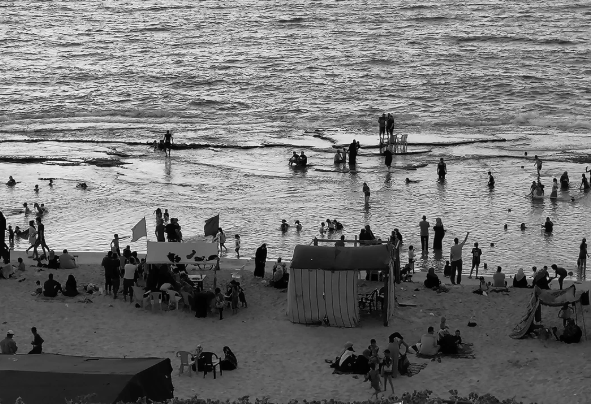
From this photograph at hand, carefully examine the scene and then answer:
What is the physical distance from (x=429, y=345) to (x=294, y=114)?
3283 centimetres

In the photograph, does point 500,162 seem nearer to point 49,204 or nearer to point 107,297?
point 49,204

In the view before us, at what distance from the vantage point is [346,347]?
17391mm

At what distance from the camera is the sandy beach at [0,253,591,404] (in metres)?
16.5

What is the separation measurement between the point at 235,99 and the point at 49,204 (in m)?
24.9

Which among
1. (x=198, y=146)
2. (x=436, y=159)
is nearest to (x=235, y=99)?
(x=198, y=146)

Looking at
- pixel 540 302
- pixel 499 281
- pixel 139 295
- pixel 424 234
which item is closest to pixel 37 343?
pixel 139 295

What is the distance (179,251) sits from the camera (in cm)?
2153

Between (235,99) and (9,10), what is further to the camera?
(9,10)

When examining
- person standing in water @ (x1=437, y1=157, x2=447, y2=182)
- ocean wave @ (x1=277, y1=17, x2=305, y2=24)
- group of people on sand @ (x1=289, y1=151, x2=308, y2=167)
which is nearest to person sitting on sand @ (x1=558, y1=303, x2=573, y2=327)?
person standing in water @ (x1=437, y1=157, x2=447, y2=182)

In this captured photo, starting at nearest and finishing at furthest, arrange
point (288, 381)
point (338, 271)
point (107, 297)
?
point (288, 381)
point (338, 271)
point (107, 297)

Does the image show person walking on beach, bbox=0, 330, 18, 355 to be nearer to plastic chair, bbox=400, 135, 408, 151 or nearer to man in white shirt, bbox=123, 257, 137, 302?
man in white shirt, bbox=123, 257, 137, 302

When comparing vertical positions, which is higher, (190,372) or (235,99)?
(235,99)

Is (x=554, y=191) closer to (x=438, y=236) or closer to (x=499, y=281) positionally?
(x=438, y=236)

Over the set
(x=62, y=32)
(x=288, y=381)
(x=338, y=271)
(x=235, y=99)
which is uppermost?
(x=62, y=32)
